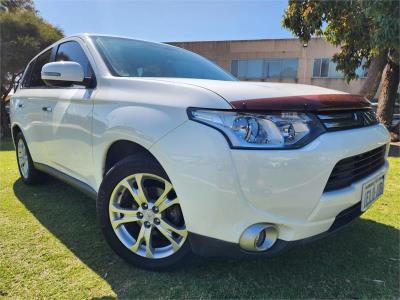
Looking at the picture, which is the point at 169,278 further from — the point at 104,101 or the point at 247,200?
the point at 104,101

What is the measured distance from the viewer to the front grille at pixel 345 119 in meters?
1.87

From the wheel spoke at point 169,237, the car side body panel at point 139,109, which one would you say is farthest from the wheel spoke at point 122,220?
the car side body panel at point 139,109

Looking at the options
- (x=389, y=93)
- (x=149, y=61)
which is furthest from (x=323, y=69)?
(x=149, y=61)

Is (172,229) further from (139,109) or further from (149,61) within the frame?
(149,61)

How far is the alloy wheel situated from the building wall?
23138 mm

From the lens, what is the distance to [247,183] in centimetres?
166

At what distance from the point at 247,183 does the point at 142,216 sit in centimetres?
85

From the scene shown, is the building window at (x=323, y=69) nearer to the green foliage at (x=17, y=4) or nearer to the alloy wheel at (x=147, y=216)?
the green foliage at (x=17, y=4)

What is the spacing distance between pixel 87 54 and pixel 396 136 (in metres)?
9.95

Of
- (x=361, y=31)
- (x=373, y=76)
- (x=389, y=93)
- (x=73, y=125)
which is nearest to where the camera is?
(x=73, y=125)

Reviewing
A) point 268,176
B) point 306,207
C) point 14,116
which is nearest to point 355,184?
point 306,207

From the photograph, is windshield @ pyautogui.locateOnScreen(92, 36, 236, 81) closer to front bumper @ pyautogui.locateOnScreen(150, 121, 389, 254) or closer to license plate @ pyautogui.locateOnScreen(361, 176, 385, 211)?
front bumper @ pyautogui.locateOnScreen(150, 121, 389, 254)

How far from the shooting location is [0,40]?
12.7 m

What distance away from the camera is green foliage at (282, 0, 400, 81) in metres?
5.61
